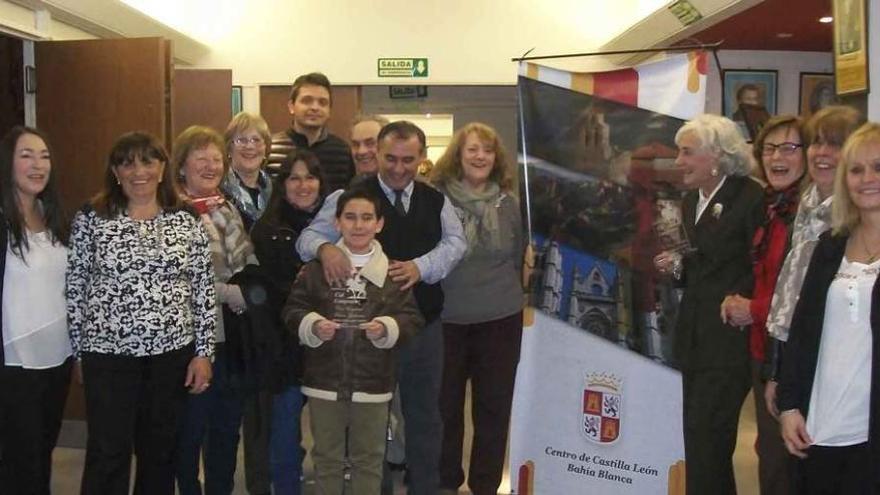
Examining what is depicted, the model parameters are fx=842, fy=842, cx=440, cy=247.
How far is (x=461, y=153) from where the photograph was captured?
328 cm

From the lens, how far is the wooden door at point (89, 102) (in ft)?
14.3

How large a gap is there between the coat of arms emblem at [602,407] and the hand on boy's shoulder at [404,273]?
2.37 feet

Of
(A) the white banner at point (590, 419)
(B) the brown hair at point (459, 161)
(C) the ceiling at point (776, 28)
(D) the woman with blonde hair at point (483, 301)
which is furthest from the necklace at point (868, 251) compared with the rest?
(C) the ceiling at point (776, 28)

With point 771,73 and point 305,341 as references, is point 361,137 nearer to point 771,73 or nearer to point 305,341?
point 305,341

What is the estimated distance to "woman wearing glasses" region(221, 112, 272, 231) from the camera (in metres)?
3.16

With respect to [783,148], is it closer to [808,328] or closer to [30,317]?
[808,328]

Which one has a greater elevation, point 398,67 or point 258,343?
point 398,67

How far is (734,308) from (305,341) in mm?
1387

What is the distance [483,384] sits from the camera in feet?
10.7

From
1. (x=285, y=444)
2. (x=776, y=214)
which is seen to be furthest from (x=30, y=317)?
(x=776, y=214)

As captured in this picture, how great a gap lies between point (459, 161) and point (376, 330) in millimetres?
857

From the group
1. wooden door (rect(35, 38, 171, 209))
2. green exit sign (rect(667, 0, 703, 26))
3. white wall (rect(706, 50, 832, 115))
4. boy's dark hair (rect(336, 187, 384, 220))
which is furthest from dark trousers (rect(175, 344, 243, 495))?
white wall (rect(706, 50, 832, 115))

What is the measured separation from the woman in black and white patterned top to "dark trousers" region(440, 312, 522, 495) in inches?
36.8

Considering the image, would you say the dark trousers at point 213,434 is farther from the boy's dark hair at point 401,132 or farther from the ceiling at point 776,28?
the ceiling at point 776,28
